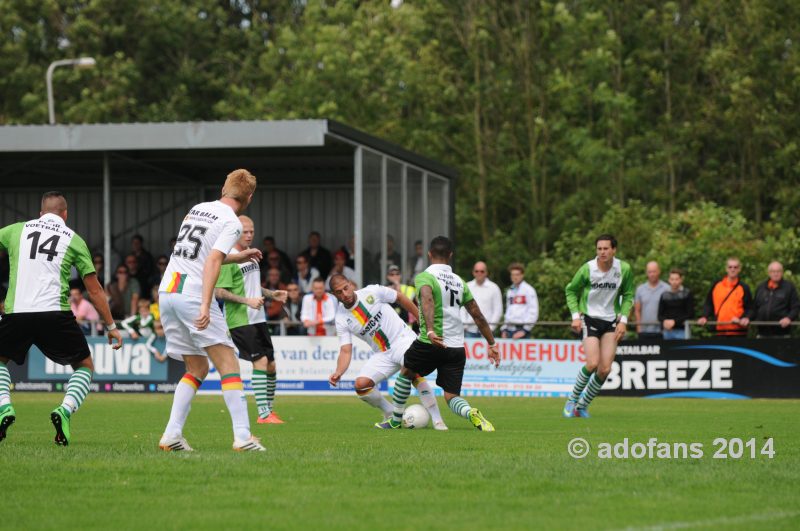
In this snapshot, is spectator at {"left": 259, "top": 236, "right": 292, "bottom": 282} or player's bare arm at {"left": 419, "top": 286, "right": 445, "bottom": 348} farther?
spectator at {"left": 259, "top": 236, "right": 292, "bottom": 282}

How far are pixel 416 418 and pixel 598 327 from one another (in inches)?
125

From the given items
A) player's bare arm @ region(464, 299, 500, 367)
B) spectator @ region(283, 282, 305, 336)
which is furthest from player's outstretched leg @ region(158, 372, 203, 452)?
spectator @ region(283, 282, 305, 336)

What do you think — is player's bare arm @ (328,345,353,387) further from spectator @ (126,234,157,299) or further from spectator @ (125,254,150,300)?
spectator @ (126,234,157,299)

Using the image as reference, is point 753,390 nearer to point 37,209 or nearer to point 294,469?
point 294,469

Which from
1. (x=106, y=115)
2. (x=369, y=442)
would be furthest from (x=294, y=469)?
(x=106, y=115)

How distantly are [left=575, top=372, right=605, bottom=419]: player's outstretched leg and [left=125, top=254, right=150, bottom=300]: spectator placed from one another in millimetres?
12951

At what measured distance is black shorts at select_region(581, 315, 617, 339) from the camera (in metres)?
16.2

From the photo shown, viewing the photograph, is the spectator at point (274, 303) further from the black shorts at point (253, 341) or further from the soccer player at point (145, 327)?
the black shorts at point (253, 341)

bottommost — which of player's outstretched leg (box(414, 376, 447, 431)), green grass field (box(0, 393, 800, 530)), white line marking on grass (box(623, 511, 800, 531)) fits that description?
white line marking on grass (box(623, 511, 800, 531))

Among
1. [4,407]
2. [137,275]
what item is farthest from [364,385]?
[137,275]

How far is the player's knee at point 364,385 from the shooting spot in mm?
14297

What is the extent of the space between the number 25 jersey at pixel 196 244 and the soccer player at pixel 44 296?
1339 mm

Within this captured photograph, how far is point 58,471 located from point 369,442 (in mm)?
3501

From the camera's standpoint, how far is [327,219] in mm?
32812
